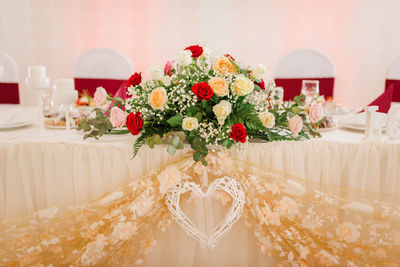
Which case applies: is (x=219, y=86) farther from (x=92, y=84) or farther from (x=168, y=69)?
(x=92, y=84)

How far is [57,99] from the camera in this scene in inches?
53.0

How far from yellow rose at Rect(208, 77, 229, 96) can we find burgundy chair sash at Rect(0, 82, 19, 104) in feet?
5.72

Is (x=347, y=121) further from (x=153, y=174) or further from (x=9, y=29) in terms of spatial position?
(x=9, y=29)

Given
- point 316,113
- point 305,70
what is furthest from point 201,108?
point 305,70

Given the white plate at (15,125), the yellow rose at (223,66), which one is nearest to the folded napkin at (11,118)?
the white plate at (15,125)

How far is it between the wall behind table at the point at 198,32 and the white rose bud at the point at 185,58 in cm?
250

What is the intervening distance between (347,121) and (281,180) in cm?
52

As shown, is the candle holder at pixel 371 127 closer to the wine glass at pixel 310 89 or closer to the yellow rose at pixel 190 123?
the wine glass at pixel 310 89

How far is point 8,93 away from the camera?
230 cm

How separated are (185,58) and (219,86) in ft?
0.55

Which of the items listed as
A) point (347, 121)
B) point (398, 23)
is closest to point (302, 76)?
point (347, 121)

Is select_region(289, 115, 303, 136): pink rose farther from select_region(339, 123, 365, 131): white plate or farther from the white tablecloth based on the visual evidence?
select_region(339, 123, 365, 131): white plate
